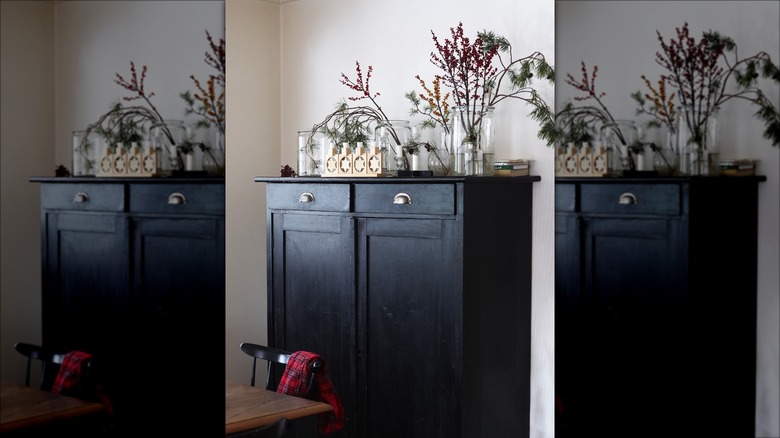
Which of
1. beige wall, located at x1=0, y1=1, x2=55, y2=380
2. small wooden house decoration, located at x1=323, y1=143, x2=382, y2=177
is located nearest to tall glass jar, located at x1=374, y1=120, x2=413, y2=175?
small wooden house decoration, located at x1=323, y1=143, x2=382, y2=177

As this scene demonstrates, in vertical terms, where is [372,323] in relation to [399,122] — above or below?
below

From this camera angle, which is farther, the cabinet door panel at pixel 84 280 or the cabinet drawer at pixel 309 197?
the cabinet drawer at pixel 309 197

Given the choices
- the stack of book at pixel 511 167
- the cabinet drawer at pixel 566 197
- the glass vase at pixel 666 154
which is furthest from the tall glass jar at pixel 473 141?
the glass vase at pixel 666 154

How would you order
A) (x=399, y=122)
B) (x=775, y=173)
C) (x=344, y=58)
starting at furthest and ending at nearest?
1. (x=399, y=122)
2. (x=344, y=58)
3. (x=775, y=173)

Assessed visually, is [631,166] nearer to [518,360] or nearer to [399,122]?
[399,122]

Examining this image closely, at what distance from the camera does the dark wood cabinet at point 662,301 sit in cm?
89

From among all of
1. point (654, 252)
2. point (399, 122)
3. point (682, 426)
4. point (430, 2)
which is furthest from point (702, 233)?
point (430, 2)

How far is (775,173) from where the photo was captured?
0.82m

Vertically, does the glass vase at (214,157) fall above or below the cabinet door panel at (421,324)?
above

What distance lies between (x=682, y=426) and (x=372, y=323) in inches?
Result: 23.7

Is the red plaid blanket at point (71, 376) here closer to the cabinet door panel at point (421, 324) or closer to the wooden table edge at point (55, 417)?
the wooden table edge at point (55, 417)

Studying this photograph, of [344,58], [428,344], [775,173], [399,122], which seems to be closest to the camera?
[775,173]

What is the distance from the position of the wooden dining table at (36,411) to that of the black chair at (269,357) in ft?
1.66

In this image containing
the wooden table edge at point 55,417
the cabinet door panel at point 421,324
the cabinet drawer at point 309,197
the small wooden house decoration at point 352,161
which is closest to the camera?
the wooden table edge at point 55,417
